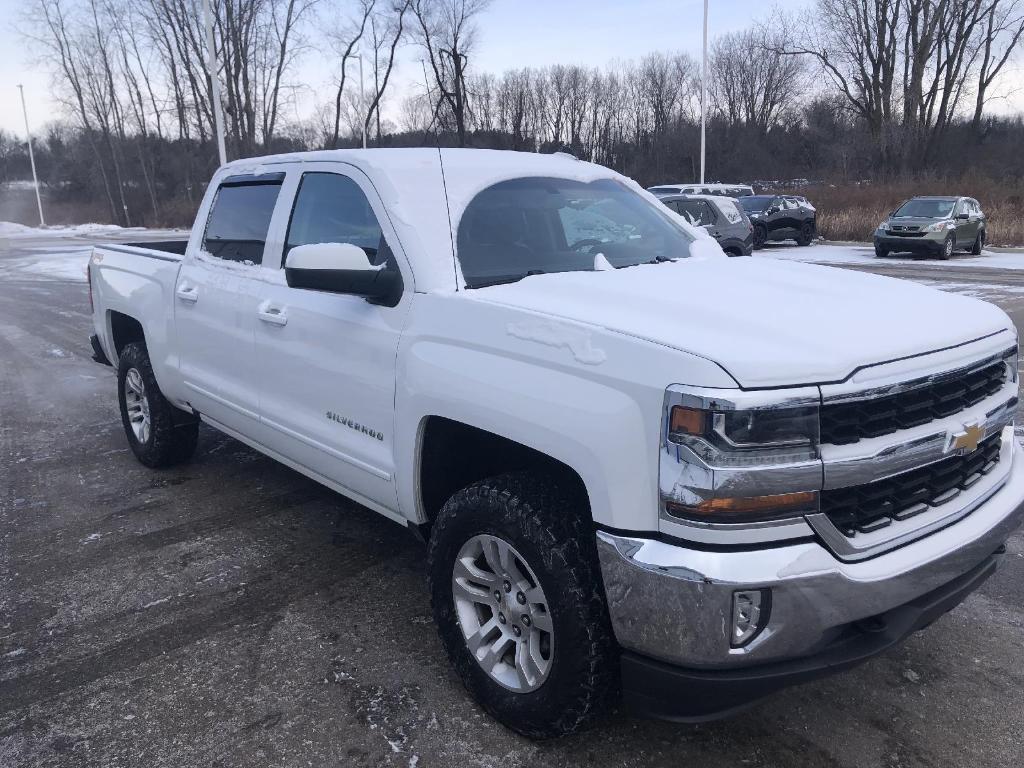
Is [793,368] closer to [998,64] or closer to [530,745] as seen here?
[530,745]

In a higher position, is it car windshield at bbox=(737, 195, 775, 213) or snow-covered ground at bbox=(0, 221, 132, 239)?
car windshield at bbox=(737, 195, 775, 213)

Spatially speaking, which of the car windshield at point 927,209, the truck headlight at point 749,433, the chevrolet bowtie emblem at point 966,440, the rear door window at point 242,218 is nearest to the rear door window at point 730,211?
the car windshield at point 927,209

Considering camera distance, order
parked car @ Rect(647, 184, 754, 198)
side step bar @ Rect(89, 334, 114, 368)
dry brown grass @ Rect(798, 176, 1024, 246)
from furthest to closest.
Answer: dry brown grass @ Rect(798, 176, 1024, 246), parked car @ Rect(647, 184, 754, 198), side step bar @ Rect(89, 334, 114, 368)

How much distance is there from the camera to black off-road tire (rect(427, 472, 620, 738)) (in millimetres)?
2334

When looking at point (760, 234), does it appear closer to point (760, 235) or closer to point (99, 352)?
point (760, 235)

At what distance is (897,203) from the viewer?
31.0 metres

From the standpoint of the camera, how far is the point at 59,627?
3.42 m

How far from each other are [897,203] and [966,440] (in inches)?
1279

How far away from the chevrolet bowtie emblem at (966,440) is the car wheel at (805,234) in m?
24.7

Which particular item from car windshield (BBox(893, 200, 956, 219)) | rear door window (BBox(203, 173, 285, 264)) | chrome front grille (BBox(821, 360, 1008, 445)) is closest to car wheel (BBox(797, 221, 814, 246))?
car windshield (BBox(893, 200, 956, 219))

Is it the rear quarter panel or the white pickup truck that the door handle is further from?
the rear quarter panel

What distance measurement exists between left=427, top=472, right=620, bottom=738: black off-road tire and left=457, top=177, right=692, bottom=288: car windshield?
856 mm

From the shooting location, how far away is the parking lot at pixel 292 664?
2.61m

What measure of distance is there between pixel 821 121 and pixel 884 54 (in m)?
11.4
